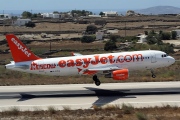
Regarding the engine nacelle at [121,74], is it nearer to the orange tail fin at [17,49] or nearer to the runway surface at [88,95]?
the runway surface at [88,95]

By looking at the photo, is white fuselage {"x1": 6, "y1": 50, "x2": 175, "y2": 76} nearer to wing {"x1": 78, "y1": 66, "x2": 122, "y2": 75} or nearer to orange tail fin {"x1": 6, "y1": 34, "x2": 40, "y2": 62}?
wing {"x1": 78, "y1": 66, "x2": 122, "y2": 75}

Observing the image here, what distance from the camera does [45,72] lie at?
42.6 meters

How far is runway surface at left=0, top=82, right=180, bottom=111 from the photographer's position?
3428 cm

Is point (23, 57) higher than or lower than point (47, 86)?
higher

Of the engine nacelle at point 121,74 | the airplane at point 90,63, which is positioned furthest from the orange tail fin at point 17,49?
the engine nacelle at point 121,74

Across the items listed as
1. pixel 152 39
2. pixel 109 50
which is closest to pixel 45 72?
pixel 109 50

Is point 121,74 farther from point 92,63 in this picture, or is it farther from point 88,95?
point 92,63

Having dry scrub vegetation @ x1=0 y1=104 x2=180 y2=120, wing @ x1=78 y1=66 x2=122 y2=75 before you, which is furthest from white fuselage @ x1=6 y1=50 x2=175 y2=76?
dry scrub vegetation @ x1=0 y1=104 x2=180 y2=120

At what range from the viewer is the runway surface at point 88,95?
34281 millimetres

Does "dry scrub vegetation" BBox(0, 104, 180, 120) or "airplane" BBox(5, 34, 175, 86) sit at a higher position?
"airplane" BBox(5, 34, 175, 86)

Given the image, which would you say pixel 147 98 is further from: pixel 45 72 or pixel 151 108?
pixel 45 72

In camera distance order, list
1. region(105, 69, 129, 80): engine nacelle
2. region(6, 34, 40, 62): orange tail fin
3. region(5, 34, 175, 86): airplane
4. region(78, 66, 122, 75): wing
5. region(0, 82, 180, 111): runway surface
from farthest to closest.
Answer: region(5, 34, 175, 86): airplane → region(6, 34, 40, 62): orange tail fin → region(78, 66, 122, 75): wing → region(105, 69, 129, 80): engine nacelle → region(0, 82, 180, 111): runway surface

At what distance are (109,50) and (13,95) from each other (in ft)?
178

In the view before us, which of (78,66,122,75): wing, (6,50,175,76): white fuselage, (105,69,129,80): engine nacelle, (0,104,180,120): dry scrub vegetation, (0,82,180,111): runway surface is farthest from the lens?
(6,50,175,76): white fuselage
